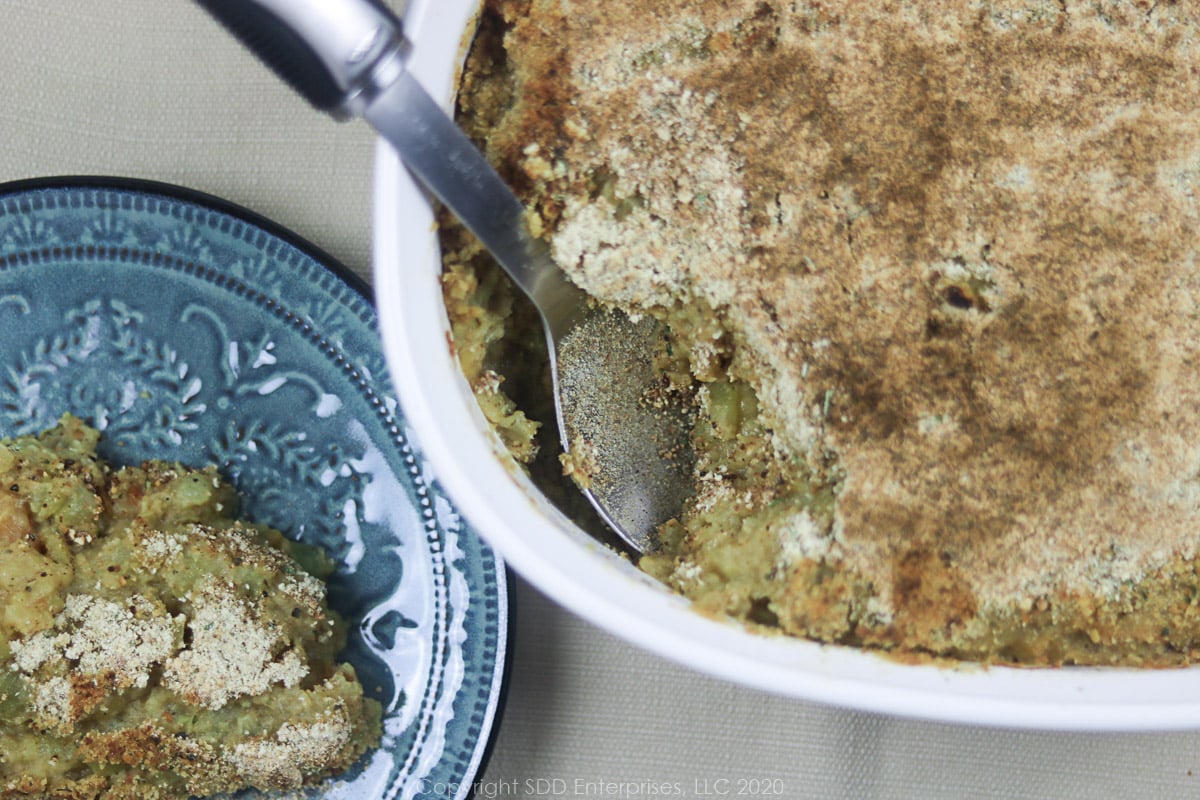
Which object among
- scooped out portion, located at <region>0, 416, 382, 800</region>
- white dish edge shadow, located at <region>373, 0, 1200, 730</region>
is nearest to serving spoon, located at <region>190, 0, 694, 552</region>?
white dish edge shadow, located at <region>373, 0, 1200, 730</region>

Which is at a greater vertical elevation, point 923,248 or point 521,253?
point 521,253

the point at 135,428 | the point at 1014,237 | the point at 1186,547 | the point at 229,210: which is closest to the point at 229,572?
the point at 135,428

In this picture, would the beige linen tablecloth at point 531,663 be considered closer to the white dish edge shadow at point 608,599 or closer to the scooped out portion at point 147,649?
the scooped out portion at point 147,649

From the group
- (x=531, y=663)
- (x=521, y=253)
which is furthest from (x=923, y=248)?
(x=531, y=663)

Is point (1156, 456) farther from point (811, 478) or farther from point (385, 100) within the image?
point (385, 100)

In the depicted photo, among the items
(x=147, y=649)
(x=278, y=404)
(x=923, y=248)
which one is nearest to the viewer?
(x=923, y=248)

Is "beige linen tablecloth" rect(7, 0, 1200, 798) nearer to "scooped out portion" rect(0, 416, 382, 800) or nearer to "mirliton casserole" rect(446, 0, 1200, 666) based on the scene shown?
"scooped out portion" rect(0, 416, 382, 800)

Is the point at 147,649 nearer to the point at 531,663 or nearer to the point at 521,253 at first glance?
the point at 531,663
